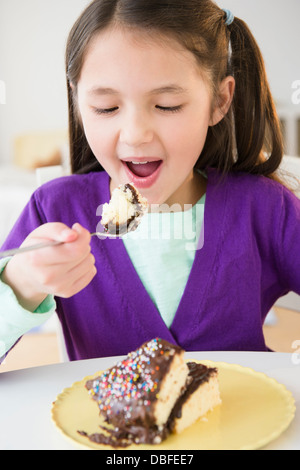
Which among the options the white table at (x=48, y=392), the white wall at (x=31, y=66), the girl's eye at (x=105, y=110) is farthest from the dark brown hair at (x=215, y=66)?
the white wall at (x=31, y=66)

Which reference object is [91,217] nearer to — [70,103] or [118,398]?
[70,103]

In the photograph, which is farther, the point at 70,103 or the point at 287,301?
the point at 287,301

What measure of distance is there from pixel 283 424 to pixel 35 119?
589cm

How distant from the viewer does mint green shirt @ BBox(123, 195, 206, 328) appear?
120cm

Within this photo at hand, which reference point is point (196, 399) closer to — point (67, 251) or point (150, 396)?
point (150, 396)

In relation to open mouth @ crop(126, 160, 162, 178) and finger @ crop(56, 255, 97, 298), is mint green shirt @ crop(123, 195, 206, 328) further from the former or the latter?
finger @ crop(56, 255, 97, 298)

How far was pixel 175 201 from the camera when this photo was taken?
1.27 metres

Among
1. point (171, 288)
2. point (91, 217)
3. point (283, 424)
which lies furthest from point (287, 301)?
point (283, 424)

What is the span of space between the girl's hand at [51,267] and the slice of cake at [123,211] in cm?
11

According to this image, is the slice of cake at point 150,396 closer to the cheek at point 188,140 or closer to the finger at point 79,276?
the finger at point 79,276

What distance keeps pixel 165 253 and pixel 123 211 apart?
28 cm

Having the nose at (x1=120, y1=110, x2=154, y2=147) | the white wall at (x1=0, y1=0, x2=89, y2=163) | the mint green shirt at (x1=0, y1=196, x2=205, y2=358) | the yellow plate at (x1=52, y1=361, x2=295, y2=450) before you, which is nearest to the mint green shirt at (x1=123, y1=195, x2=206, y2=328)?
the mint green shirt at (x1=0, y1=196, x2=205, y2=358)

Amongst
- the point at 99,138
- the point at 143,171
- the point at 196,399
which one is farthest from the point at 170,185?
the point at 196,399

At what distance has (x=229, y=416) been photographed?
Answer: 0.73 metres
